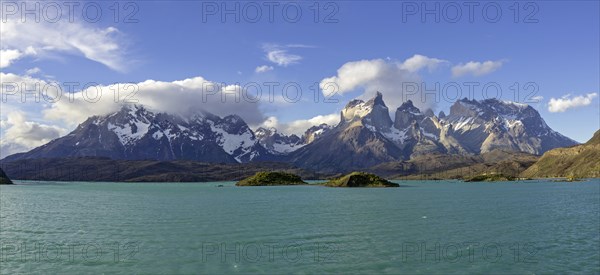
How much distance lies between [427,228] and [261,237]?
2861 cm

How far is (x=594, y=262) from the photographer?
149ft

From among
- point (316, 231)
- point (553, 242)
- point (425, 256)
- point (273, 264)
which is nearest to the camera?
point (273, 264)

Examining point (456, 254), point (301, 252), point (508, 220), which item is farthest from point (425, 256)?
point (508, 220)

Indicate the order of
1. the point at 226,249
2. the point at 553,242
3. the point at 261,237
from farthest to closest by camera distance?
the point at 261,237 → the point at 553,242 → the point at 226,249

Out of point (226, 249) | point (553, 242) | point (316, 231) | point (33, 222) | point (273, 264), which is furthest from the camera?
point (33, 222)

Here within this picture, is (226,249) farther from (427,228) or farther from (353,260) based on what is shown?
(427,228)

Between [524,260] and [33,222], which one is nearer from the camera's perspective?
[524,260]

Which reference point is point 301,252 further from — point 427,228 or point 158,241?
point 427,228

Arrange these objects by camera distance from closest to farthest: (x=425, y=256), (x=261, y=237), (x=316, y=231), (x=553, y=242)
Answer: (x=425, y=256)
(x=553, y=242)
(x=261, y=237)
(x=316, y=231)

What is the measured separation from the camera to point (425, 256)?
48469mm

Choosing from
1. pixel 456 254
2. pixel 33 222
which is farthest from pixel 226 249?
pixel 33 222

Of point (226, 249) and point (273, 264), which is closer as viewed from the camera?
point (273, 264)

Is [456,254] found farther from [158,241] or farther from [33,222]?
[33,222]

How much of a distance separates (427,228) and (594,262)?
94.5ft
